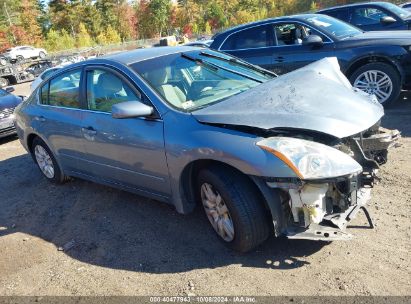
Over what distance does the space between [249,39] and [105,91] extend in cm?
433

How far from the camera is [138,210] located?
452 cm

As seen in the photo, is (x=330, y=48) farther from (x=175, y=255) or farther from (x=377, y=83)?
(x=175, y=255)

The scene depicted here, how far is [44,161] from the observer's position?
5.78 meters

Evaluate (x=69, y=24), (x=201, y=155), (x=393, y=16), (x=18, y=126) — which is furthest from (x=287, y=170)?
(x=69, y=24)

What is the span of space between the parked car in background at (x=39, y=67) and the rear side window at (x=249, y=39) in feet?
78.7

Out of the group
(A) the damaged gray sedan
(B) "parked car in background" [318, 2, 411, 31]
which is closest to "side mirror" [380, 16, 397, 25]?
(B) "parked car in background" [318, 2, 411, 31]

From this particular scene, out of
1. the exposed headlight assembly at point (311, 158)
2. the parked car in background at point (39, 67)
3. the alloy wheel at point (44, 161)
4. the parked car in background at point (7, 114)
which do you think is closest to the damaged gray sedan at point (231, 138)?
the exposed headlight assembly at point (311, 158)

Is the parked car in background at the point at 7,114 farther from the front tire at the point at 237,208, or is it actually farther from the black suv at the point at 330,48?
the front tire at the point at 237,208

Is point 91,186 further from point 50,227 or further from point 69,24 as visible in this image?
point 69,24

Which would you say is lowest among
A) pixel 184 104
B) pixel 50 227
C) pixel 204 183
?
pixel 50 227

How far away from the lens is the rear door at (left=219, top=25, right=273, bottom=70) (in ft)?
25.1

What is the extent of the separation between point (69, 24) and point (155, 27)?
15.9 metres

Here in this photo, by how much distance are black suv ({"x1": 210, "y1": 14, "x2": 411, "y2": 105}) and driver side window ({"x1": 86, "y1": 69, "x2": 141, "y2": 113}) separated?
399 centimetres

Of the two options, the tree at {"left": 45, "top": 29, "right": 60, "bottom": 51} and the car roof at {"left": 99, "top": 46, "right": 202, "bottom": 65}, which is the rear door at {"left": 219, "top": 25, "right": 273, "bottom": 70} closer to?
the car roof at {"left": 99, "top": 46, "right": 202, "bottom": 65}
